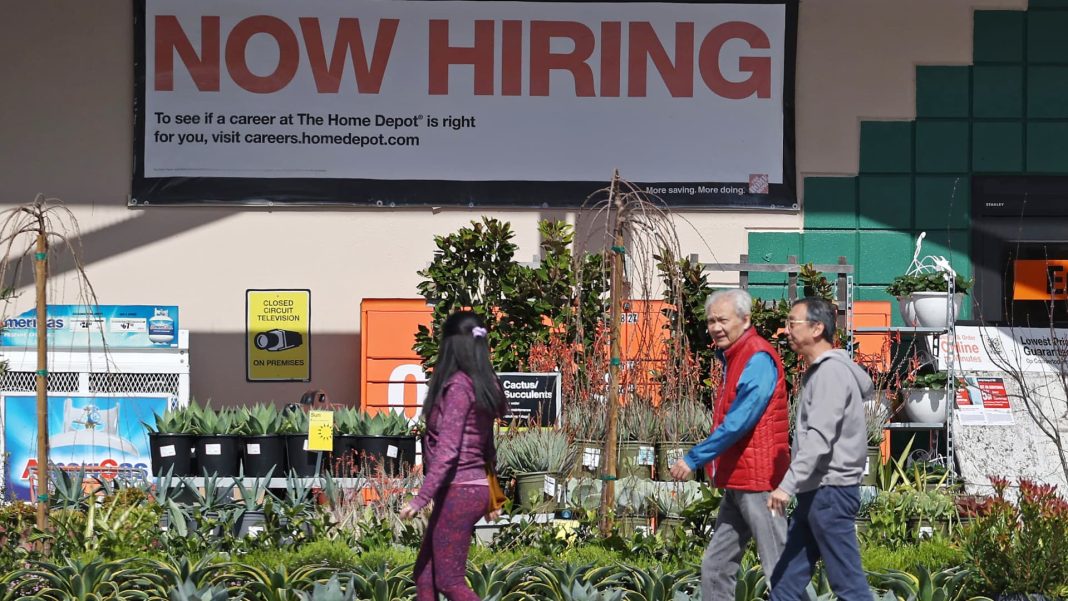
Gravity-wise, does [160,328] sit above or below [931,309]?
below

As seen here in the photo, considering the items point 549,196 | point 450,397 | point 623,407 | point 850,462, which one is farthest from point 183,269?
point 850,462

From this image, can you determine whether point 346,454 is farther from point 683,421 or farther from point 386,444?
point 683,421

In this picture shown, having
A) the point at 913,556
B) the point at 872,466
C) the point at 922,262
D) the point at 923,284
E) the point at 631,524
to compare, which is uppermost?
the point at 922,262

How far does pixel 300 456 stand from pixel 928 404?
4.29 meters

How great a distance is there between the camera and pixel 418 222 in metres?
10.0

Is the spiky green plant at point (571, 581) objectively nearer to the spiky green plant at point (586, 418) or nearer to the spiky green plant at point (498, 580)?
the spiky green plant at point (498, 580)

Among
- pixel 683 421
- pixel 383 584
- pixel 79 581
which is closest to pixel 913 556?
pixel 683 421

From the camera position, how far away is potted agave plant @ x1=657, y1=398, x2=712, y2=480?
7.11 meters

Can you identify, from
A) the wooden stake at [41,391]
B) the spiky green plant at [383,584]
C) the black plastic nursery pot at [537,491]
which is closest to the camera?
the spiky green plant at [383,584]

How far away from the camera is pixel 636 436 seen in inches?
284

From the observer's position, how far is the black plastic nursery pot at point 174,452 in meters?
7.21

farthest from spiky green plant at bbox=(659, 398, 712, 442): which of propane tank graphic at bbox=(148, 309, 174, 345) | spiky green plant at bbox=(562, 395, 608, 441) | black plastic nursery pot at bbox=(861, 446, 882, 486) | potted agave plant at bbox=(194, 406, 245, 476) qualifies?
propane tank graphic at bbox=(148, 309, 174, 345)

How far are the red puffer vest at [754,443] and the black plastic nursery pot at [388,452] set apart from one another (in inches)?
104

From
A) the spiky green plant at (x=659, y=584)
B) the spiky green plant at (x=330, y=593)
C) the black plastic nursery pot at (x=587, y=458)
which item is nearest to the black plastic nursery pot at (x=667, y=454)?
the black plastic nursery pot at (x=587, y=458)
